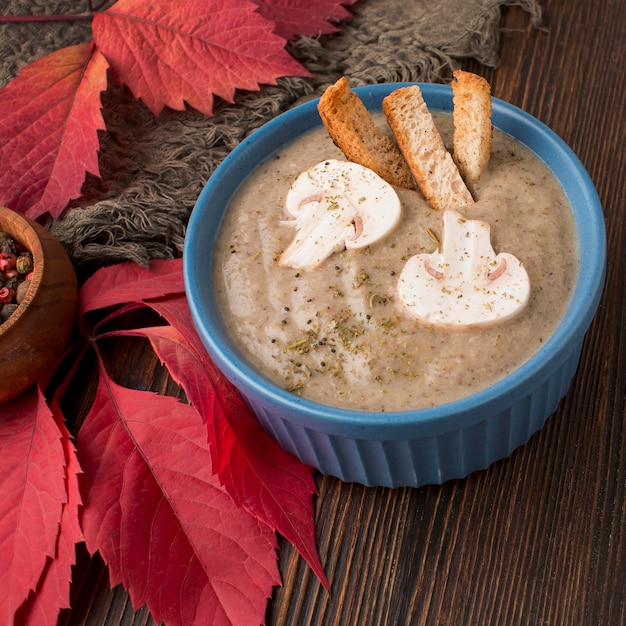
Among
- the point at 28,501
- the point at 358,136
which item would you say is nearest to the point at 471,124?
the point at 358,136

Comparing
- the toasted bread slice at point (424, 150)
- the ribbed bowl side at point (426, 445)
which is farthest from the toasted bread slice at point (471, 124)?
the ribbed bowl side at point (426, 445)

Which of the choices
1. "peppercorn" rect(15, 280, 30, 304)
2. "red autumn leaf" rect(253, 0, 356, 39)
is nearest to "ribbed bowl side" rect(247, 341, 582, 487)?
"peppercorn" rect(15, 280, 30, 304)

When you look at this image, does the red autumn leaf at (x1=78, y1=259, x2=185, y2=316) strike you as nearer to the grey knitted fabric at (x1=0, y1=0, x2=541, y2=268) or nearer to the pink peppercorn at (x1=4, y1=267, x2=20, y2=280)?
the grey knitted fabric at (x1=0, y1=0, x2=541, y2=268)

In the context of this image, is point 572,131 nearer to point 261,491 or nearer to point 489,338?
point 489,338

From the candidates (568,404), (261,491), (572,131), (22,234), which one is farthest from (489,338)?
(22,234)

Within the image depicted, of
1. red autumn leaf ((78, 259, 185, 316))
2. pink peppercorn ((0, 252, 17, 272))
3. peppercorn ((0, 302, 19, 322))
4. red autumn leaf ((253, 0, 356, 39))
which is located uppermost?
red autumn leaf ((253, 0, 356, 39))

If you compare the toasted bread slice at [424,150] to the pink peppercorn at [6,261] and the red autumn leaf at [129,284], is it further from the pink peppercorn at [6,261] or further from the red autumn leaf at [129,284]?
the pink peppercorn at [6,261]
